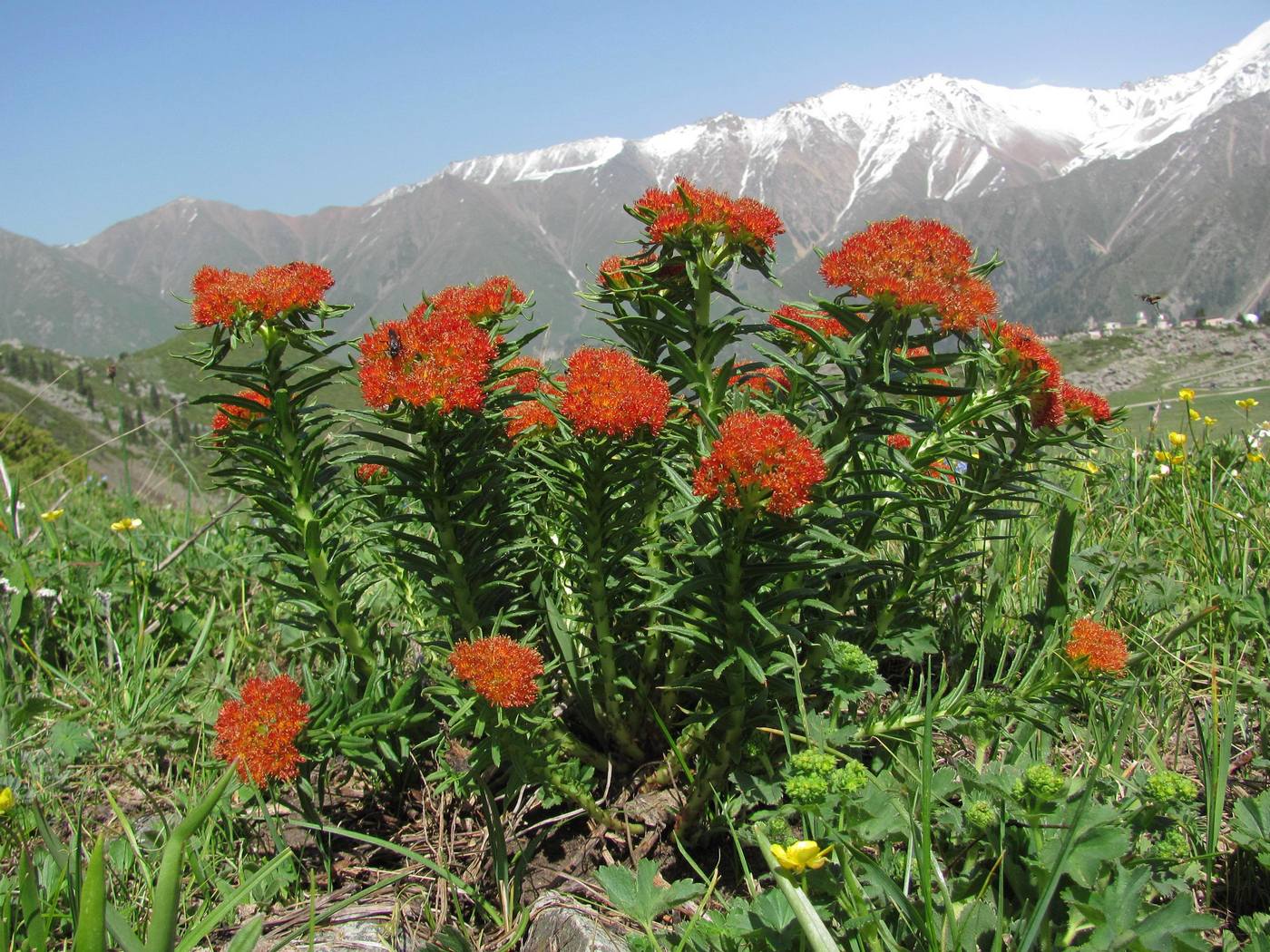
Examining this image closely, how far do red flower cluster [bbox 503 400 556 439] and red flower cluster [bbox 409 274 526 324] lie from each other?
31 centimetres

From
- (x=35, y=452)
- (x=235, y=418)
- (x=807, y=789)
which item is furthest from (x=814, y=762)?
(x=35, y=452)

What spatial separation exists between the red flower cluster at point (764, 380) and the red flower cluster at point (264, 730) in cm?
157

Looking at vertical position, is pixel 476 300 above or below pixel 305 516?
above

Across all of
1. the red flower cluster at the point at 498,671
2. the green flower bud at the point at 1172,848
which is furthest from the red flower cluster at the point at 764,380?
the green flower bud at the point at 1172,848

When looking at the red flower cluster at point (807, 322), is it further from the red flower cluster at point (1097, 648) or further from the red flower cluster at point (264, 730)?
the red flower cluster at point (264, 730)

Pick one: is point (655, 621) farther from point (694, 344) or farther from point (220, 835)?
point (220, 835)

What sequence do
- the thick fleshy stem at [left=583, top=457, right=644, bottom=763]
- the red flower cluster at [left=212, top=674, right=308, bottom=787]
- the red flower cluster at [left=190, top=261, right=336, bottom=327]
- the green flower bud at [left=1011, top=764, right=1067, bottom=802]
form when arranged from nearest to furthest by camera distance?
the green flower bud at [left=1011, top=764, right=1067, bottom=802]
the red flower cluster at [left=212, top=674, right=308, bottom=787]
the red flower cluster at [left=190, top=261, right=336, bottom=327]
the thick fleshy stem at [left=583, top=457, right=644, bottom=763]

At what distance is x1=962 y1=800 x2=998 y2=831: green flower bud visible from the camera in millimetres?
1873

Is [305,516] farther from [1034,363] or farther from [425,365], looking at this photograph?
[1034,363]

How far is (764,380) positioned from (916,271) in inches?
41.6

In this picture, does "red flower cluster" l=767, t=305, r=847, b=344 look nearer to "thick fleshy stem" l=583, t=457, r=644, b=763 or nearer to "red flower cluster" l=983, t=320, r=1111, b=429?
"red flower cluster" l=983, t=320, r=1111, b=429

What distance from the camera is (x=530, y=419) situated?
2553 millimetres

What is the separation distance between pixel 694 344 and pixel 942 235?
0.74 metres

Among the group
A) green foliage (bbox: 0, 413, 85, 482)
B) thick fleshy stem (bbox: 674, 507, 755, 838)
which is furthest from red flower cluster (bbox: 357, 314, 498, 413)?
green foliage (bbox: 0, 413, 85, 482)
